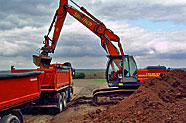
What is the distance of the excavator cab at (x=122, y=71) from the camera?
14.2 meters

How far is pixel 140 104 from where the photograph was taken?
29.6ft

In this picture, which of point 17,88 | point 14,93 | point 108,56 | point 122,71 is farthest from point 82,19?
point 14,93

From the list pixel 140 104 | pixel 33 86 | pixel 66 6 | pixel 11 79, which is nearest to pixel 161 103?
pixel 140 104

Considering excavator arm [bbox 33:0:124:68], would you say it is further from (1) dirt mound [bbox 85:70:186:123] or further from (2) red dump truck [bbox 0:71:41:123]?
(2) red dump truck [bbox 0:71:41:123]

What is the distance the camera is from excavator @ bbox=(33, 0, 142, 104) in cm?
1422

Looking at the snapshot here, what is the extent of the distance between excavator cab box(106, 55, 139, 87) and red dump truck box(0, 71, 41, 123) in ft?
22.8

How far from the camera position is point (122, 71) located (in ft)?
46.5

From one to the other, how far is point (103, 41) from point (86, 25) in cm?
160

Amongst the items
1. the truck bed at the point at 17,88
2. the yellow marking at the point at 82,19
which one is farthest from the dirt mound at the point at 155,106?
the yellow marking at the point at 82,19

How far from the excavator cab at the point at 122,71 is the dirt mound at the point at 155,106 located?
254cm

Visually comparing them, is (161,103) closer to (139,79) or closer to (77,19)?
(139,79)

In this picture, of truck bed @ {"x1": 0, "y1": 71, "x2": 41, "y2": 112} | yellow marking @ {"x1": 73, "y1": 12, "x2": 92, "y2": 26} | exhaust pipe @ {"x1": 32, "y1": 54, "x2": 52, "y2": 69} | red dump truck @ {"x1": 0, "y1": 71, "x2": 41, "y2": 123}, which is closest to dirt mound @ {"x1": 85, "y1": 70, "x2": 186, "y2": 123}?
truck bed @ {"x1": 0, "y1": 71, "x2": 41, "y2": 112}

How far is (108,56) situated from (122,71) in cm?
129

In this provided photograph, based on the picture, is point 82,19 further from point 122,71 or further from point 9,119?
point 9,119
